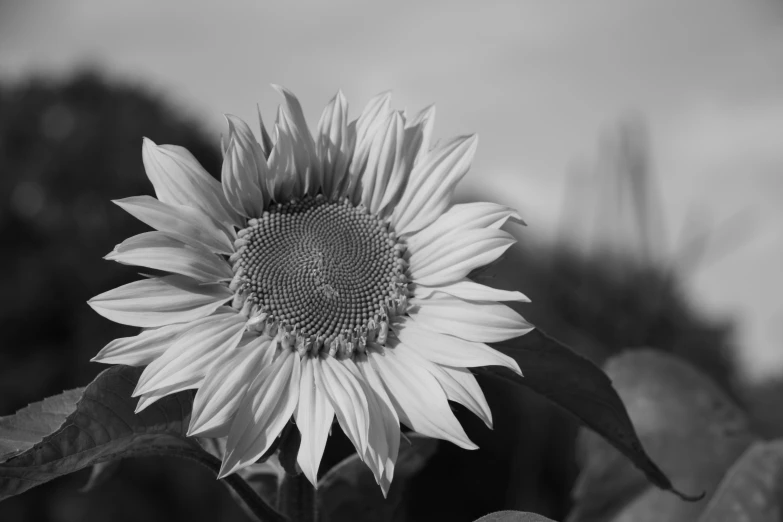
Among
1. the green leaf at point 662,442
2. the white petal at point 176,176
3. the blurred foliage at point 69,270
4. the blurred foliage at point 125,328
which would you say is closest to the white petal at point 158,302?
the white petal at point 176,176

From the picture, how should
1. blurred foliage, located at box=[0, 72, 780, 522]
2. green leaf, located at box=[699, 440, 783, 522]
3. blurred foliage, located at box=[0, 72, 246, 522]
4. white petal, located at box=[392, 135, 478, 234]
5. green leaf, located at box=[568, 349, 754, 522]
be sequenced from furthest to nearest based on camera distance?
1. blurred foliage, located at box=[0, 72, 246, 522]
2. blurred foliage, located at box=[0, 72, 780, 522]
3. green leaf, located at box=[568, 349, 754, 522]
4. green leaf, located at box=[699, 440, 783, 522]
5. white petal, located at box=[392, 135, 478, 234]

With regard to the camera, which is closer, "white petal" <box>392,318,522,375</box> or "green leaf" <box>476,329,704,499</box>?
"white petal" <box>392,318,522,375</box>

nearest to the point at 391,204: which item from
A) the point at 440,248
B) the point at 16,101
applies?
the point at 440,248

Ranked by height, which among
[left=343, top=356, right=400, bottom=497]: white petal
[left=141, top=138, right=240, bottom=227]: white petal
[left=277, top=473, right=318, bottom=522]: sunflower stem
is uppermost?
[left=141, top=138, right=240, bottom=227]: white petal

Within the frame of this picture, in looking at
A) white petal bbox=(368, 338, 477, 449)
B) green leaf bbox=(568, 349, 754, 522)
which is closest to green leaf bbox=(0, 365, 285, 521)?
white petal bbox=(368, 338, 477, 449)

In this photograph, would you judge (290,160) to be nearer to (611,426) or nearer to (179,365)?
(179,365)

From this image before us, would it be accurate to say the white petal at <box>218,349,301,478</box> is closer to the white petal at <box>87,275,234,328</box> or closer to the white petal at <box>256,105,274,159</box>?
the white petal at <box>87,275,234,328</box>
